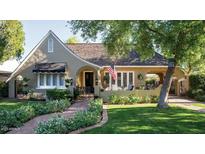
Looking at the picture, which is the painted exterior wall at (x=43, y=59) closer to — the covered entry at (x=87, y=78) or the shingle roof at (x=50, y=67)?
the shingle roof at (x=50, y=67)

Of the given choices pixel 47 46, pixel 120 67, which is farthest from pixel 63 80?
pixel 120 67

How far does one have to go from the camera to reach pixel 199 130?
505 inches

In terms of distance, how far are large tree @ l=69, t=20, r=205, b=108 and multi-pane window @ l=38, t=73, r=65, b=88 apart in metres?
8.17

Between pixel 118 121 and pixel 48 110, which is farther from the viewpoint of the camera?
pixel 48 110

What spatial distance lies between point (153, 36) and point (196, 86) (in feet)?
39.5

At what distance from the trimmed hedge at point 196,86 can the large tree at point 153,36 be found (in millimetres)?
8566

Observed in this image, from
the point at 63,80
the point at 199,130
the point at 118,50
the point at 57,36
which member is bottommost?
the point at 199,130

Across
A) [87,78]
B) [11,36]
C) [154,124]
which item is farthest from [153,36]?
[11,36]

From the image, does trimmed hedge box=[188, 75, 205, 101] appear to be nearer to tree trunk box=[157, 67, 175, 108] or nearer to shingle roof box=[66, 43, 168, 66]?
shingle roof box=[66, 43, 168, 66]

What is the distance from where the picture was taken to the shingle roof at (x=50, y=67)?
2922cm

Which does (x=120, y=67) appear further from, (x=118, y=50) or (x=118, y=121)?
(x=118, y=121)

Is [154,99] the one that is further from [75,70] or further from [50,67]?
[50,67]

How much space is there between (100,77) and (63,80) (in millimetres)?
3396

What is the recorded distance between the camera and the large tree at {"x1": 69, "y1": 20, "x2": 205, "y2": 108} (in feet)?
61.8
